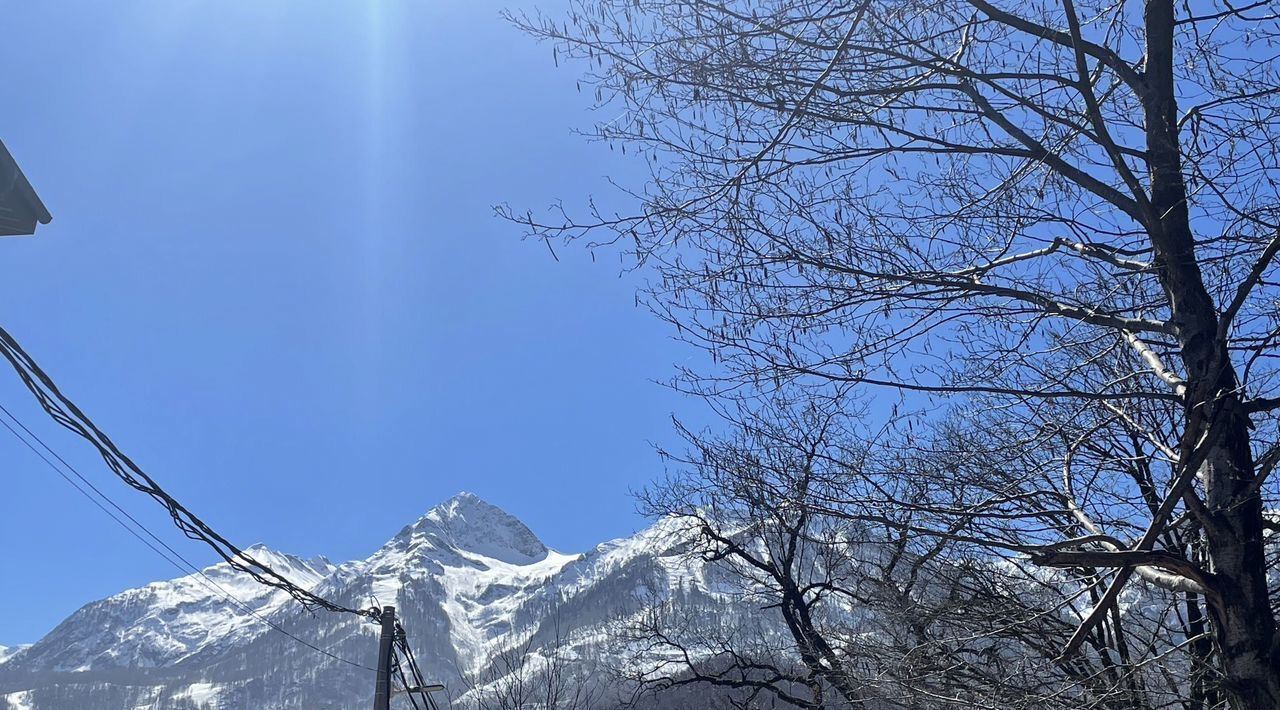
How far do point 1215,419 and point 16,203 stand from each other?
528 centimetres

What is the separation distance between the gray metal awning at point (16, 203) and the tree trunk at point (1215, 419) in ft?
16.4

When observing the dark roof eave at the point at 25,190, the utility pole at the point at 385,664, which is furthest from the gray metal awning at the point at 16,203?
the utility pole at the point at 385,664

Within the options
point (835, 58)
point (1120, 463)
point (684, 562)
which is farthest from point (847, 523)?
point (684, 562)

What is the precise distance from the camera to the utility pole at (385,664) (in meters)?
11.7

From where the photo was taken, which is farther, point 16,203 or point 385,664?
point 385,664

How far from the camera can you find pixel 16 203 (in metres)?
4.75

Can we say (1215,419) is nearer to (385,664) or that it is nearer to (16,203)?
(16,203)

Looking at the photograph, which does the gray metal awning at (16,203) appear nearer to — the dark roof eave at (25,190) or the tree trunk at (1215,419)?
the dark roof eave at (25,190)

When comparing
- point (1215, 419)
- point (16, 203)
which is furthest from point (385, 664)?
point (1215, 419)

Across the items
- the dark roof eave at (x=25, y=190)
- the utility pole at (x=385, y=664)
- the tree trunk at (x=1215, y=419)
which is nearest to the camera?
the tree trunk at (x=1215, y=419)

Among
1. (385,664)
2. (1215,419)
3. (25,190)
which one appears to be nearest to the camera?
(1215,419)

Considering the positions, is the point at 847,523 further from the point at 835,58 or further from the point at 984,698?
the point at 835,58

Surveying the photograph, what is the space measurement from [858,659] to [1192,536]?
242 cm

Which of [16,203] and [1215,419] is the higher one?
[16,203]
